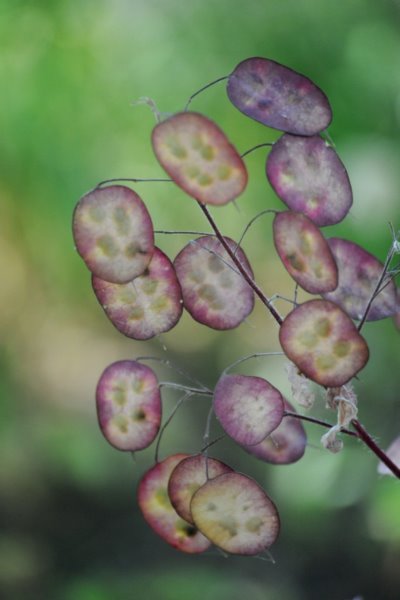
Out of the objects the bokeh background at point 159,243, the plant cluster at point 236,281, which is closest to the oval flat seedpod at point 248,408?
the plant cluster at point 236,281

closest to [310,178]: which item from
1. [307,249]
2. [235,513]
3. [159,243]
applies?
[307,249]

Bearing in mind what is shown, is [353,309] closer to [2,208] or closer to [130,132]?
[130,132]

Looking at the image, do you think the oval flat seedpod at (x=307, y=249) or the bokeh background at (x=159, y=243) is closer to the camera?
the oval flat seedpod at (x=307, y=249)

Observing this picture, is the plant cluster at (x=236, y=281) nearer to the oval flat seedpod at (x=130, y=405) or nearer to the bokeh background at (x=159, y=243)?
the oval flat seedpod at (x=130, y=405)

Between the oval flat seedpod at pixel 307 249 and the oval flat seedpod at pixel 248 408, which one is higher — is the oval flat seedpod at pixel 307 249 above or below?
above

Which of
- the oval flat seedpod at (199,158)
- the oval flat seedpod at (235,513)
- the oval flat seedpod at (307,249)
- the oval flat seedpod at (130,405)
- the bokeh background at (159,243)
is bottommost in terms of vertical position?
the bokeh background at (159,243)

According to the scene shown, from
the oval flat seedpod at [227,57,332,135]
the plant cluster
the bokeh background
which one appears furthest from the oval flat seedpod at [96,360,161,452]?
the bokeh background

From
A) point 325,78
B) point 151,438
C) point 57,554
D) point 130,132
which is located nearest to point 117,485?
point 57,554
